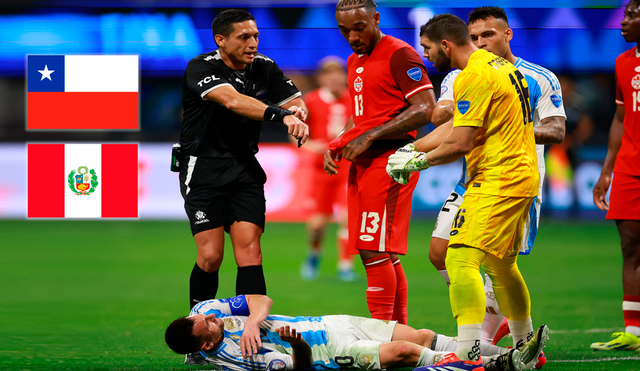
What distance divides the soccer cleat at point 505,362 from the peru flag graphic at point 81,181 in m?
2.85

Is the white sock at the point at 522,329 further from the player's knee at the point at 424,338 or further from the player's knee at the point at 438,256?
the player's knee at the point at 438,256

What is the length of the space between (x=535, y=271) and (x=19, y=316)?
6068mm

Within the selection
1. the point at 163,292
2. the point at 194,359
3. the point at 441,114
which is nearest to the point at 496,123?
the point at 441,114

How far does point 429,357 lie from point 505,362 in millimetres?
431

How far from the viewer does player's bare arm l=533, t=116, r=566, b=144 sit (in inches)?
165

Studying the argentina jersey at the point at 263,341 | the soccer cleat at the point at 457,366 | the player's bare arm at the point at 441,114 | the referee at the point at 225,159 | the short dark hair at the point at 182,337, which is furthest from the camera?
the referee at the point at 225,159

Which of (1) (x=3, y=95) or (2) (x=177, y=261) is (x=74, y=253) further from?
(1) (x=3, y=95)

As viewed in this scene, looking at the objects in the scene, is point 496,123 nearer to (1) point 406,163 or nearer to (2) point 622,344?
(1) point 406,163

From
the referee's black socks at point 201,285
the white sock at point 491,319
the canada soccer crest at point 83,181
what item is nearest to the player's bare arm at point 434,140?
the white sock at point 491,319

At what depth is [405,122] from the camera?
14.0 ft

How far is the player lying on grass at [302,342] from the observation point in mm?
3838

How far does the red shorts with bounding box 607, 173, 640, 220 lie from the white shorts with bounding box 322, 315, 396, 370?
7.07 ft

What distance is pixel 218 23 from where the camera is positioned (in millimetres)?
4406

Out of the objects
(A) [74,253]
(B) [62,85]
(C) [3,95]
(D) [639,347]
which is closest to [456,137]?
(D) [639,347]
